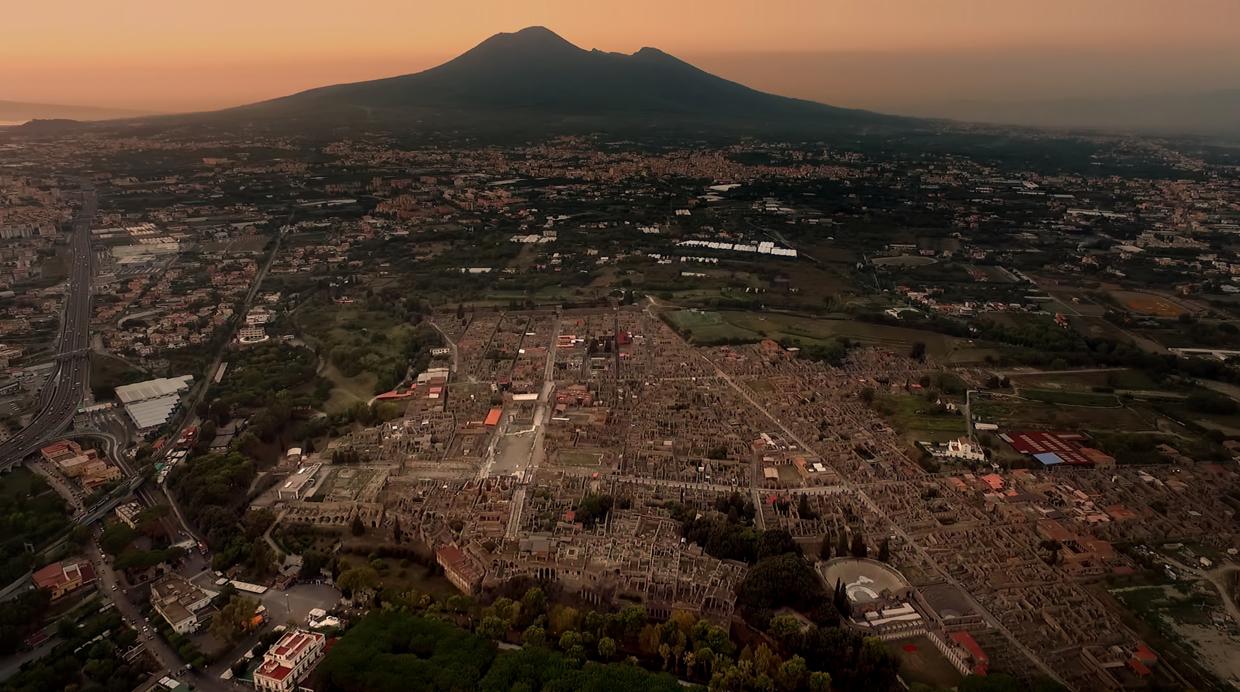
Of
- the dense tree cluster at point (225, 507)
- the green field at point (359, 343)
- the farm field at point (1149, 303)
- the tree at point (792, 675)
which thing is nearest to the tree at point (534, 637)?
the tree at point (792, 675)

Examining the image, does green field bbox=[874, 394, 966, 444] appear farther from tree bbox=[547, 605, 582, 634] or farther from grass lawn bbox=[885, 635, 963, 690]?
tree bbox=[547, 605, 582, 634]

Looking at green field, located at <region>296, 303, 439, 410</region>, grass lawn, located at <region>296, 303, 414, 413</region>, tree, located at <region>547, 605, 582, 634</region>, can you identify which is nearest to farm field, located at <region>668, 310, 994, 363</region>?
green field, located at <region>296, 303, 439, 410</region>

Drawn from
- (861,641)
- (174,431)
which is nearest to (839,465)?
(861,641)

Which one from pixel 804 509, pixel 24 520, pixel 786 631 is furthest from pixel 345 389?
pixel 786 631

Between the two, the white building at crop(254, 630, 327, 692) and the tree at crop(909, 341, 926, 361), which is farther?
the tree at crop(909, 341, 926, 361)

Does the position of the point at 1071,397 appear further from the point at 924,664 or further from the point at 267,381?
the point at 267,381

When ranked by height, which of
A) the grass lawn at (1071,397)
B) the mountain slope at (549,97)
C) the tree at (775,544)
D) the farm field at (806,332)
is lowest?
the grass lawn at (1071,397)

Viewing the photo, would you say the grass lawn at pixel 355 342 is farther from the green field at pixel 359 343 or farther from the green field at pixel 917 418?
the green field at pixel 917 418
